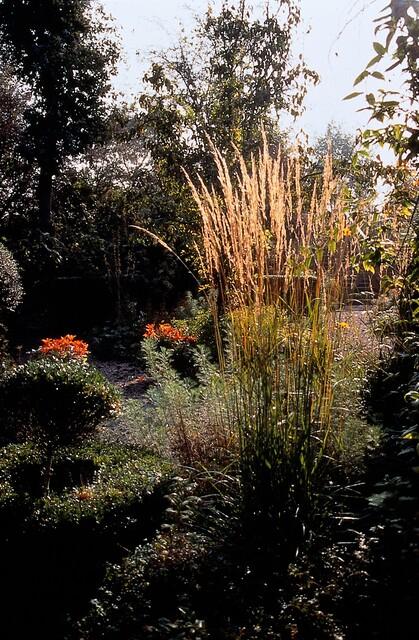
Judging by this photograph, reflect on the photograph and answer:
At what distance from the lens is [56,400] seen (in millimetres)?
3844

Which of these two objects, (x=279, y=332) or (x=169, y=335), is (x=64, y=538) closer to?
(x=279, y=332)

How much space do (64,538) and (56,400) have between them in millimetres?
810

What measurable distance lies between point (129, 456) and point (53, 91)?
933cm

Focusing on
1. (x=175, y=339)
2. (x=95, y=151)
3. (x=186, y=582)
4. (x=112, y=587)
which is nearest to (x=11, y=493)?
(x=112, y=587)

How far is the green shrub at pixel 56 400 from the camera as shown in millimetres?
3846

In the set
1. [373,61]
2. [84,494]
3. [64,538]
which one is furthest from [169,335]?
[373,61]

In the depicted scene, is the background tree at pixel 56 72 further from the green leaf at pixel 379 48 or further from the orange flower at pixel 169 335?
the green leaf at pixel 379 48

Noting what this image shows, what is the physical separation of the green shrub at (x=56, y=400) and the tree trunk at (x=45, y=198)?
8392 millimetres

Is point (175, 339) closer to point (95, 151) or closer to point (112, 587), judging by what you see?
point (112, 587)

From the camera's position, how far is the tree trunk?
39.6ft

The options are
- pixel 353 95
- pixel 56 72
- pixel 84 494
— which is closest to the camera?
pixel 353 95

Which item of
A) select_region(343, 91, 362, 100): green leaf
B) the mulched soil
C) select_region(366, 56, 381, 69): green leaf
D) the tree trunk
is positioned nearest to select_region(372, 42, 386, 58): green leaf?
select_region(366, 56, 381, 69): green leaf

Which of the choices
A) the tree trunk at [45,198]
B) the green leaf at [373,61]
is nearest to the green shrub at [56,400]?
the green leaf at [373,61]

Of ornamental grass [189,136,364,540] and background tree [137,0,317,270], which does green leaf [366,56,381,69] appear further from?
background tree [137,0,317,270]
